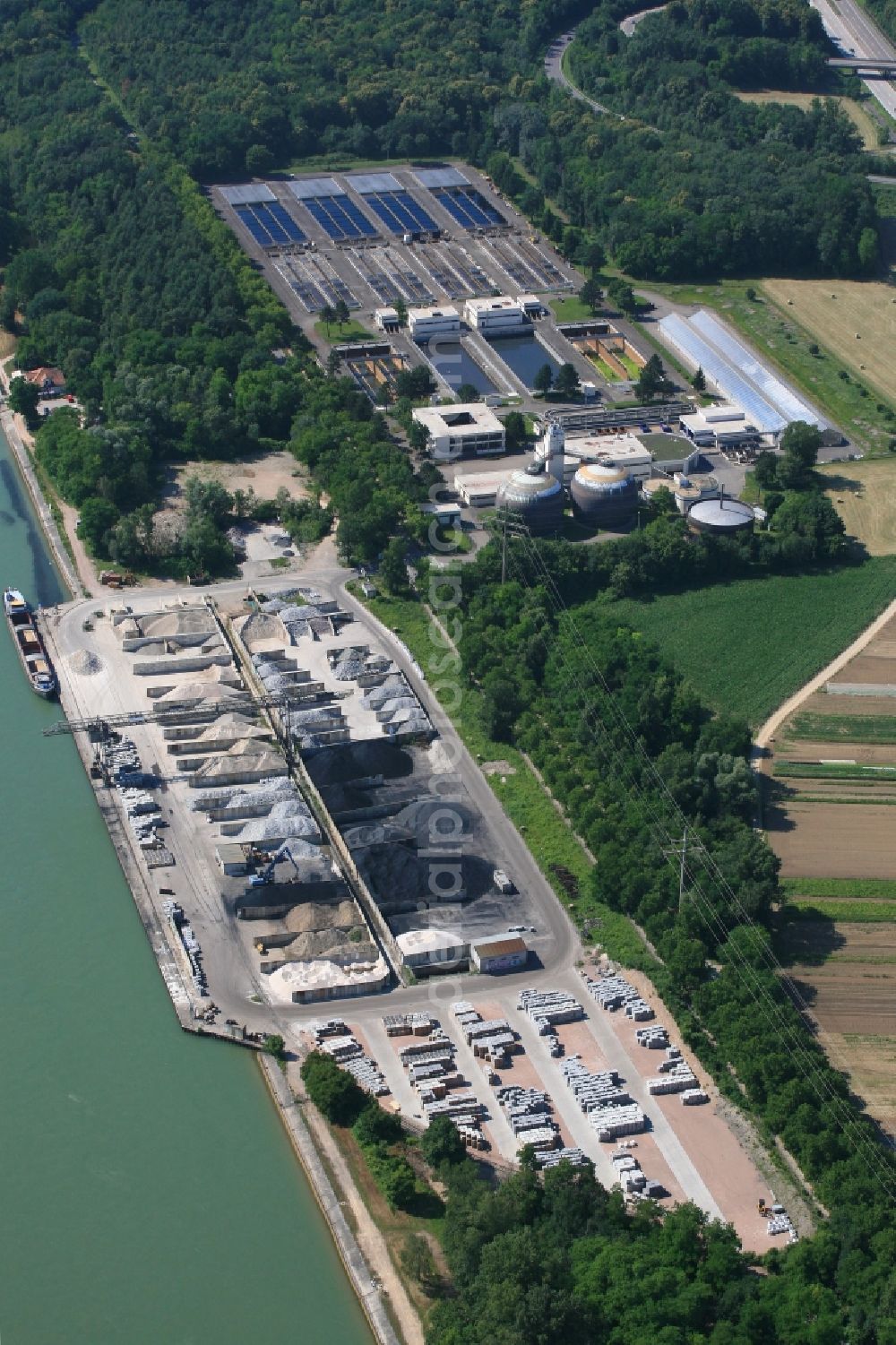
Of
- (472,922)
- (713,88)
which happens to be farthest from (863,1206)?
(713,88)

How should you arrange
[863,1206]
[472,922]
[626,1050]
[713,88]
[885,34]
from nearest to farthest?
[863,1206] < [626,1050] < [472,922] < [713,88] < [885,34]

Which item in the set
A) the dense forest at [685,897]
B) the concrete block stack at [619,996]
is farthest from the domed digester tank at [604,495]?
the concrete block stack at [619,996]

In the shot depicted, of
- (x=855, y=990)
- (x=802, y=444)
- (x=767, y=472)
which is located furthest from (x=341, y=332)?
(x=855, y=990)

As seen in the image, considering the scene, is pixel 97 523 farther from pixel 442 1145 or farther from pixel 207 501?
pixel 442 1145

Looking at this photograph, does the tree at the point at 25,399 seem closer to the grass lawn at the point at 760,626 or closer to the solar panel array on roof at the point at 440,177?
the grass lawn at the point at 760,626

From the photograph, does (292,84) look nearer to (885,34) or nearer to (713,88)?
(713,88)
